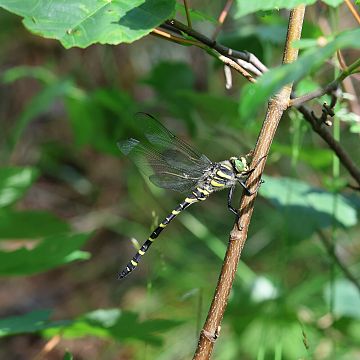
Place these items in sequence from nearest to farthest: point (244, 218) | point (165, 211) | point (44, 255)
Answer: point (244, 218), point (44, 255), point (165, 211)

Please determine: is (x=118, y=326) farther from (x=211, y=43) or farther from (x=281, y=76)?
(x=281, y=76)

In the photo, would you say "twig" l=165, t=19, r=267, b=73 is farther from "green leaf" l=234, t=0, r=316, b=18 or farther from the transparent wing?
the transparent wing

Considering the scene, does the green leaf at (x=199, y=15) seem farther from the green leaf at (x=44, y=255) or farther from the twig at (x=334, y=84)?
the green leaf at (x=44, y=255)

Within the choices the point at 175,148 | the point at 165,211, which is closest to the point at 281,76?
the point at 175,148

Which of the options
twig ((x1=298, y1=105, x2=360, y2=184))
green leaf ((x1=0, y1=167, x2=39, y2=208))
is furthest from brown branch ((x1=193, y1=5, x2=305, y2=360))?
green leaf ((x1=0, y1=167, x2=39, y2=208))

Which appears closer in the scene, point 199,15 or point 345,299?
point 199,15

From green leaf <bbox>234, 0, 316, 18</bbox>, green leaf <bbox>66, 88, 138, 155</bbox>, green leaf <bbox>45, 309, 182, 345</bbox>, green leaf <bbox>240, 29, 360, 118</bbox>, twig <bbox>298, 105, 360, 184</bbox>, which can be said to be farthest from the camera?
green leaf <bbox>66, 88, 138, 155</bbox>

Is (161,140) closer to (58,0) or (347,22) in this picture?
(58,0)
